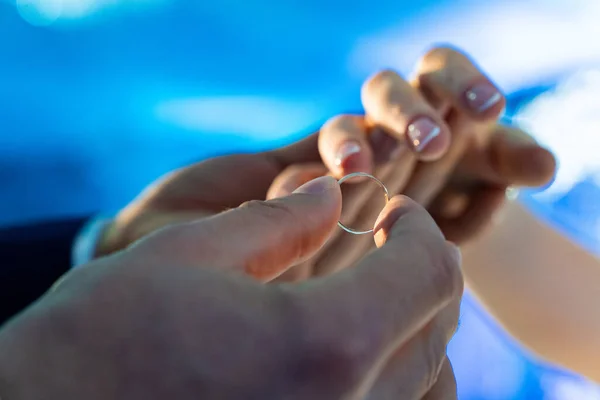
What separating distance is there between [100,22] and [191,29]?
5.5 inches

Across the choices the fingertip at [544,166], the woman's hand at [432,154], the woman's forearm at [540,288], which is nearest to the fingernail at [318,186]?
the woman's hand at [432,154]

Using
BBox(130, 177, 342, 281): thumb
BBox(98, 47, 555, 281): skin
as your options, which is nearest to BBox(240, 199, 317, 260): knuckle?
BBox(130, 177, 342, 281): thumb

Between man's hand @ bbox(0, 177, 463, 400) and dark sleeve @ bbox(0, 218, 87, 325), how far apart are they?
0.45 meters

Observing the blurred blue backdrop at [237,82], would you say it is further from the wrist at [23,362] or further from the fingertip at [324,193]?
the wrist at [23,362]

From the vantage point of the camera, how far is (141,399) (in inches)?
6.9

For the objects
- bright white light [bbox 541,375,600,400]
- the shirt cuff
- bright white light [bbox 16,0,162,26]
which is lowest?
bright white light [bbox 541,375,600,400]

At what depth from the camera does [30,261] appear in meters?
0.63

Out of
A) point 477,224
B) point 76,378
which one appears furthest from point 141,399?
point 477,224

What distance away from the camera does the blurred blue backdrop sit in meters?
0.79

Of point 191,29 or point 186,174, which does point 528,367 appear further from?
point 191,29

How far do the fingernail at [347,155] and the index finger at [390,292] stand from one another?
23 centimetres

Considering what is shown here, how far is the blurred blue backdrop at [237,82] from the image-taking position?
0.79m

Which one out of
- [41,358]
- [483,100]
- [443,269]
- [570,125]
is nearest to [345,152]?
[483,100]

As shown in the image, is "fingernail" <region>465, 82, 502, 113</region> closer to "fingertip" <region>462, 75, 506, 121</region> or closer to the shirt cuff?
"fingertip" <region>462, 75, 506, 121</region>
